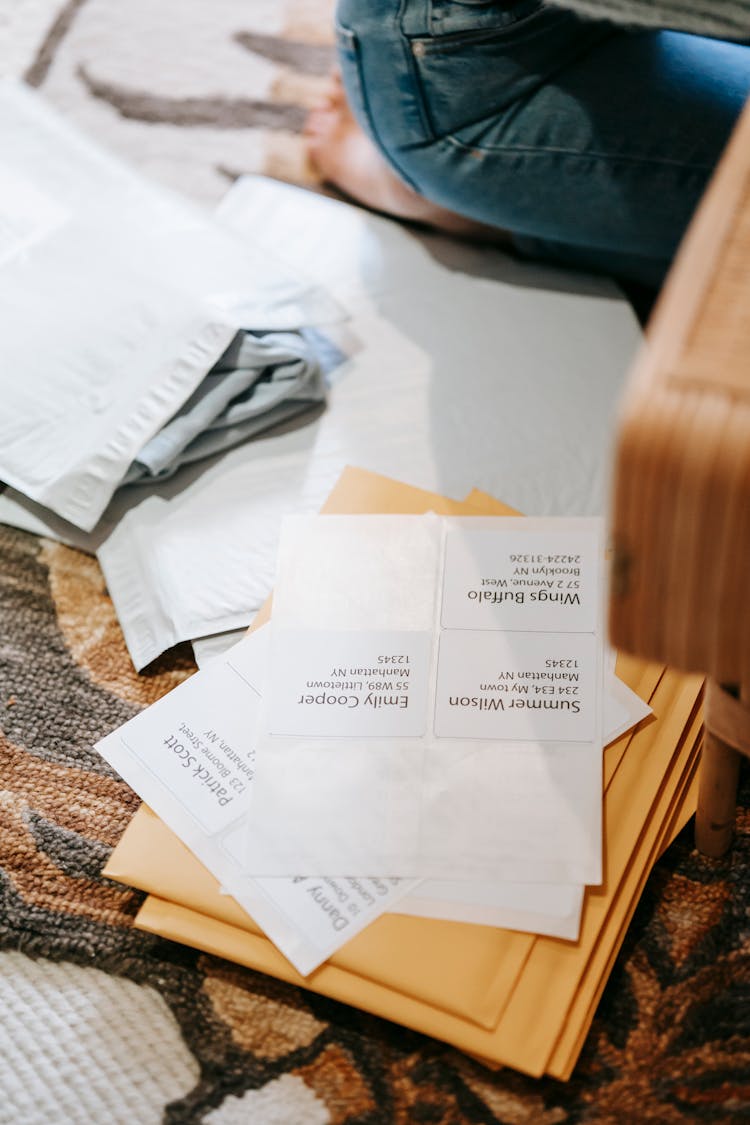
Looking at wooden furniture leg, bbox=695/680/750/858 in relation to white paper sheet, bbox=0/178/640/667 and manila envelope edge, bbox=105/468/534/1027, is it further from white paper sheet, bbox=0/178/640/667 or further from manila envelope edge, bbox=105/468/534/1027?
white paper sheet, bbox=0/178/640/667

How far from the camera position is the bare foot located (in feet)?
3.43

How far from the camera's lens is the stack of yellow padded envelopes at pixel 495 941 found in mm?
607

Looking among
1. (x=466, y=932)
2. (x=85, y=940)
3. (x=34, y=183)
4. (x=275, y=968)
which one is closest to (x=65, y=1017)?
(x=85, y=940)

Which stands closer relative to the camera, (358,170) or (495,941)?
(495,941)

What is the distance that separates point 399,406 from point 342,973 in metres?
0.52

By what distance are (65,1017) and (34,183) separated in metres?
0.74

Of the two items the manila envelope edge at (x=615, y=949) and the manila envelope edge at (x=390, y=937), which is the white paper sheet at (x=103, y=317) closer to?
the manila envelope edge at (x=390, y=937)

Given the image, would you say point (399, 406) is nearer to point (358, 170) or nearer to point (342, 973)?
point (358, 170)

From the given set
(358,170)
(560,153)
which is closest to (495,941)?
(560,153)

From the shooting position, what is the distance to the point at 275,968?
0.64 m

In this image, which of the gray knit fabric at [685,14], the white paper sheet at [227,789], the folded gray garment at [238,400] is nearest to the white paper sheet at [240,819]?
the white paper sheet at [227,789]

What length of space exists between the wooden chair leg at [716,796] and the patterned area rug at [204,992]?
0.08ft

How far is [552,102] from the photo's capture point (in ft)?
2.81

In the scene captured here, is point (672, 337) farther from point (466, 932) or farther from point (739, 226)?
point (466, 932)
